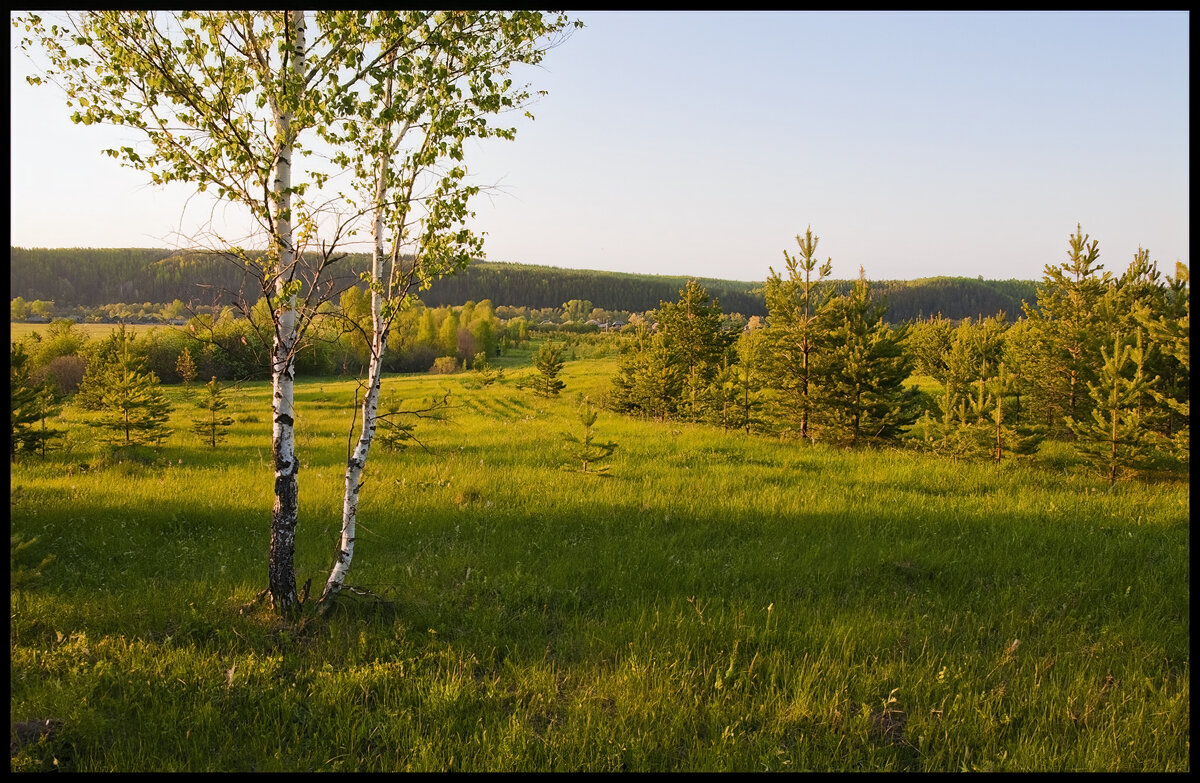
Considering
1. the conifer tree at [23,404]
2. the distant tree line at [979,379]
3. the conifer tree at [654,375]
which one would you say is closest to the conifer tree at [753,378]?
the distant tree line at [979,379]

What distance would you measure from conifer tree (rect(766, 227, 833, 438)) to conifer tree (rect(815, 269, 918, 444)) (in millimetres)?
401

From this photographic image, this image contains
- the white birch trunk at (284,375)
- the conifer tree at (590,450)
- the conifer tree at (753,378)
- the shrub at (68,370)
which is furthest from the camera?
the shrub at (68,370)

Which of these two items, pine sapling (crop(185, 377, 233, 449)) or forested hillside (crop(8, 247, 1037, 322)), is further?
pine sapling (crop(185, 377, 233, 449))

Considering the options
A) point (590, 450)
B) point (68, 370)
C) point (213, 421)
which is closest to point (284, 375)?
point (590, 450)

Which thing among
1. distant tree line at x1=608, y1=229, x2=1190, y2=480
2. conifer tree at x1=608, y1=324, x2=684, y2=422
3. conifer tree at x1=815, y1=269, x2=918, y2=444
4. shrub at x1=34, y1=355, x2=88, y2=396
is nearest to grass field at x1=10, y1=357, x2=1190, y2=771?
distant tree line at x1=608, y1=229, x2=1190, y2=480

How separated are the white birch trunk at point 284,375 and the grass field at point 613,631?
17.1 inches

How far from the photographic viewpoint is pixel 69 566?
306 inches

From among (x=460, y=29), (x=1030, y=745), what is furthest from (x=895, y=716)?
(x=460, y=29)

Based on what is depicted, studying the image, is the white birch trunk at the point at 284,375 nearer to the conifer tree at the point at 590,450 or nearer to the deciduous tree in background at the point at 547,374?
the conifer tree at the point at 590,450

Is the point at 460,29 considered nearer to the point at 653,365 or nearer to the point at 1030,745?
the point at 1030,745

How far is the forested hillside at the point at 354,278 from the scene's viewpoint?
19.6 feet

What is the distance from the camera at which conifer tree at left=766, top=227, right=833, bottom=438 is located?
18.2 meters

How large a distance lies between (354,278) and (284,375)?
1.16m

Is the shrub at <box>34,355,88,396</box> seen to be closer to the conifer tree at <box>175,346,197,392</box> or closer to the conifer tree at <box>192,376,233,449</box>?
the conifer tree at <box>175,346,197,392</box>
